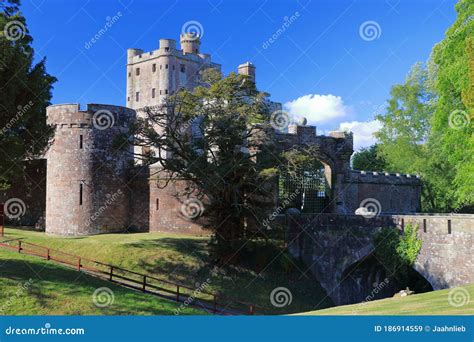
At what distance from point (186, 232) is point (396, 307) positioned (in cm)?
1660

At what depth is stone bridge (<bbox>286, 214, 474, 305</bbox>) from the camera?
18.8 meters

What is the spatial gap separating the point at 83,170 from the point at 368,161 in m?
30.2

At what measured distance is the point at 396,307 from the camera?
1210 centimetres

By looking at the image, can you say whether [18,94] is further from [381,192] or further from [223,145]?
[381,192]

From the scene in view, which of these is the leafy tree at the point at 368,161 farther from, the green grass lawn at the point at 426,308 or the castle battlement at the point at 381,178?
the green grass lawn at the point at 426,308

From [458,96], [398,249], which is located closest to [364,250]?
[398,249]

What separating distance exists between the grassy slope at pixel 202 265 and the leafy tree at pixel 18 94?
465 centimetres

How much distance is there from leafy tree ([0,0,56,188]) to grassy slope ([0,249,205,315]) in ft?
12.6

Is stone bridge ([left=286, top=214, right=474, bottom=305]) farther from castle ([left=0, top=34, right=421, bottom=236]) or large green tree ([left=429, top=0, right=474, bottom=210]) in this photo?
castle ([left=0, top=34, right=421, bottom=236])

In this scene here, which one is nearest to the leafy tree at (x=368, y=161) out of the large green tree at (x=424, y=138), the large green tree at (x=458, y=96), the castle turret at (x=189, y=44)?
the large green tree at (x=424, y=138)

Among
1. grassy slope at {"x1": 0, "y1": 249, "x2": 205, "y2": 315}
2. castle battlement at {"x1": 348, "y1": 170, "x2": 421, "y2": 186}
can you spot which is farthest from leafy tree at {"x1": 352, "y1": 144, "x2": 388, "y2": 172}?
grassy slope at {"x1": 0, "y1": 249, "x2": 205, "y2": 315}

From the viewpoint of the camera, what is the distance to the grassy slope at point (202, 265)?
22.0m

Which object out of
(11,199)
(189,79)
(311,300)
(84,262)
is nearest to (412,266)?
(311,300)

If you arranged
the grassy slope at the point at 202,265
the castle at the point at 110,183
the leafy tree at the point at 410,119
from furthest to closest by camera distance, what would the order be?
the leafy tree at the point at 410,119 < the castle at the point at 110,183 < the grassy slope at the point at 202,265
